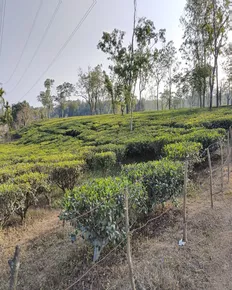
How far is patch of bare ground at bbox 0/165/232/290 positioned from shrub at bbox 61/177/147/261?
477 millimetres

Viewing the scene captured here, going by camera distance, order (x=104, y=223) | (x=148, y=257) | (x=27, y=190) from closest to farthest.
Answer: (x=104, y=223)
(x=148, y=257)
(x=27, y=190)

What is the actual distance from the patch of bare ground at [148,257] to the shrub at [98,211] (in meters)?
0.48

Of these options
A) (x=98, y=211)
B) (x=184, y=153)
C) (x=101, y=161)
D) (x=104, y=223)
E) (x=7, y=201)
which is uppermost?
(x=184, y=153)

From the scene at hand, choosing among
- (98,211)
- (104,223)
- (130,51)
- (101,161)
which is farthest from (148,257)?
(130,51)

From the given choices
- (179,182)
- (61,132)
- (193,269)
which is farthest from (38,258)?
(61,132)

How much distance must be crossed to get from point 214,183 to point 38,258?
5.21 metres

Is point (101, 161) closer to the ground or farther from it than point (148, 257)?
farther from it

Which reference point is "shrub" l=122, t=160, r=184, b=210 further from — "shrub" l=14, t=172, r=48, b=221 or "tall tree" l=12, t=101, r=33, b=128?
"tall tree" l=12, t=101, r=33, b=128

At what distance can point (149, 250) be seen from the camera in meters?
3.71

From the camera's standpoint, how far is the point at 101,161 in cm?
831

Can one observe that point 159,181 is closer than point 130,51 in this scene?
Yes

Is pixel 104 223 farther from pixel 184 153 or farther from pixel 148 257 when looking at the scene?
pixel 184 153

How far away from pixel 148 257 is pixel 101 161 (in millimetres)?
5072

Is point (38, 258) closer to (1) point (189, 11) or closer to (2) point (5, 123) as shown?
(1) point (189, 11)
